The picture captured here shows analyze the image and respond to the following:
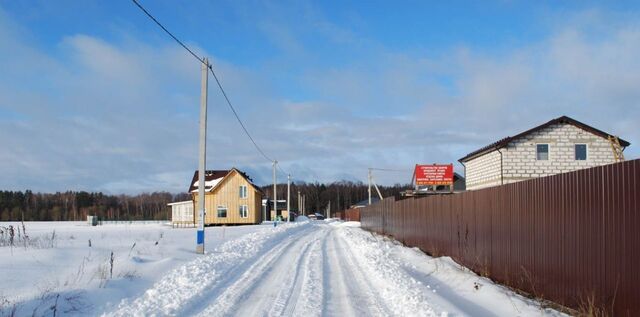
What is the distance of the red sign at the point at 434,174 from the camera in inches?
1406

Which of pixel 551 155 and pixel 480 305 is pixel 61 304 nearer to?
pixel 480 305

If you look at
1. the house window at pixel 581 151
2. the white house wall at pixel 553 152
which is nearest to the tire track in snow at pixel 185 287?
the white house wall at pixel 553 152

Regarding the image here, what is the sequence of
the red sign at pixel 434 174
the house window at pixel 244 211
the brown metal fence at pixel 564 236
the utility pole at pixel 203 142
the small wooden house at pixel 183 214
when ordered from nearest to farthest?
the brown metal fence at pixel 564 236 → the utility pole at pixel 203 142 → the red sign at pixel 434 174 → the house window at pixel 244 211 → the small wooden house at pixel 183 214

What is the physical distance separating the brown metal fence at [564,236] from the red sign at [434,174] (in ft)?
73.9

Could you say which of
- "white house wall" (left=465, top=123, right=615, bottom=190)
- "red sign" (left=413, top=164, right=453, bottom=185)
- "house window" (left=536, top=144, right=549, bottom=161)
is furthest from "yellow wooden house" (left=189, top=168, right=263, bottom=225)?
"house window" (left=536, top=144, right=549, bottom=161)

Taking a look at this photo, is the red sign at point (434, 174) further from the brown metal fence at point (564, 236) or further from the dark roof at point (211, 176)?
the dark roof at point (211, 176)

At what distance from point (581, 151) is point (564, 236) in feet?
82.7

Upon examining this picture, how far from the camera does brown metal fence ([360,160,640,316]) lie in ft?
19.6

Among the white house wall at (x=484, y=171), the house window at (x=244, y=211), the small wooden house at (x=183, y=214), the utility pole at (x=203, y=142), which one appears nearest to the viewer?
the utility pole at (x=203, y=142)

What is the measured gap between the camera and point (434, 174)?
35.9m

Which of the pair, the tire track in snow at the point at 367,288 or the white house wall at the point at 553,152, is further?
the white house wall at the point at 553,152

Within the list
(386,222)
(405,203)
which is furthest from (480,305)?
(386,222)

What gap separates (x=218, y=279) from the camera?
35.4 feet

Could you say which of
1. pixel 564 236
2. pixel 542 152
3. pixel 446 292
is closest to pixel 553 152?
pixel 542 152
